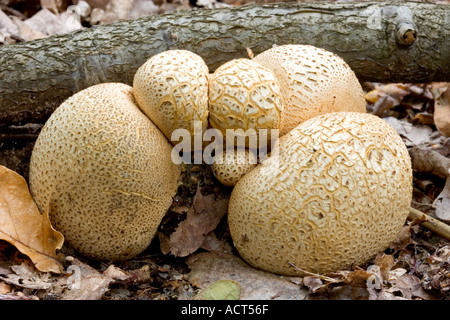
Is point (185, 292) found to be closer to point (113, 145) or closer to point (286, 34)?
point (113, 145)

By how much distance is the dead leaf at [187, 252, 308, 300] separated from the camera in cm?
292

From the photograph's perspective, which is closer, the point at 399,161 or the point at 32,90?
the point at 399,161

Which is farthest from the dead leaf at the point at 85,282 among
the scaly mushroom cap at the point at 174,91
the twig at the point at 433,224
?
the twig at the point at 433,224

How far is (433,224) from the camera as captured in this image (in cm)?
350

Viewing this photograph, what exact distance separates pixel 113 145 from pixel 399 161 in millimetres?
1789

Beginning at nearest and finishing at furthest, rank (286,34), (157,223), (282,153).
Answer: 1. (282,153)
2. (157,223)
3. (286,34)

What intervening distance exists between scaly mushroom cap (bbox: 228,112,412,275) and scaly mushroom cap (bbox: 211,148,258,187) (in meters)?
0.09

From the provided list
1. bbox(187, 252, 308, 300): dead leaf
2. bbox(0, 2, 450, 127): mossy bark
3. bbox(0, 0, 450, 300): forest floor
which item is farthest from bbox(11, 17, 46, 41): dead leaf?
bbox(187, 252, 308, 300): dead leaf

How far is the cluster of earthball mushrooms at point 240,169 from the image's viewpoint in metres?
2.91

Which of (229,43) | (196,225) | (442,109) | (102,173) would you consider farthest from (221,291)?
(442,109)

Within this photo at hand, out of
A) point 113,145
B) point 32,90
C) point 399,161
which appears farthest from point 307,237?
point 32,90

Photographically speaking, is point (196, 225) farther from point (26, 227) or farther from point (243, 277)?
point (26, 227)

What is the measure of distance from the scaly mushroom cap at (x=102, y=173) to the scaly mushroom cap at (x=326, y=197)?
2.02 ft

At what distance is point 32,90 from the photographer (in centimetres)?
371
